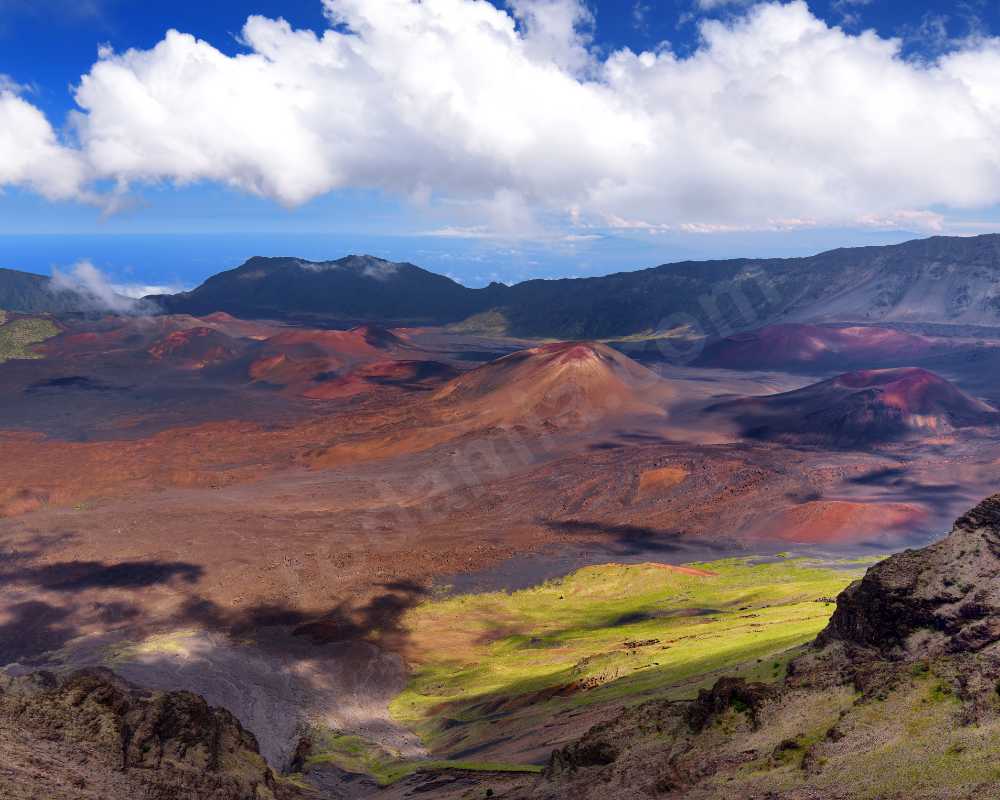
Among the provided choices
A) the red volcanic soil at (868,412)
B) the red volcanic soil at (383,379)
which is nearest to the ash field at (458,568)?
the red volcanic soil at (868,412)

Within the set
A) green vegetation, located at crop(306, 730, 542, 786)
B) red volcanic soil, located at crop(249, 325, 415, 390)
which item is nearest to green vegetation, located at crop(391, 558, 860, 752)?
green vegetation, located at crop(306, 730, 542, 786)

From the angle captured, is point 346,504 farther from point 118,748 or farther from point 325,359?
point 325,359

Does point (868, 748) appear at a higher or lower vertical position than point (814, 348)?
lower

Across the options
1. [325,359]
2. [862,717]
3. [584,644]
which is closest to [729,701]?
[862,717]

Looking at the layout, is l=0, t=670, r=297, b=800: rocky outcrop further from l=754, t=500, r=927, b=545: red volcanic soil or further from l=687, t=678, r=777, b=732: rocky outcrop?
l=754, t=500, r=927, b=545: red volcanic soil

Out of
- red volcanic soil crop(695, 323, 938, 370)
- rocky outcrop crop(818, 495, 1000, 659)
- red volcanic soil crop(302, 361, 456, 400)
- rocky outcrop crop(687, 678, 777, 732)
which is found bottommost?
rocky outcrop crop(687, 678, 777, 732)

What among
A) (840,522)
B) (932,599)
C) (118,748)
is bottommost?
(840,522)

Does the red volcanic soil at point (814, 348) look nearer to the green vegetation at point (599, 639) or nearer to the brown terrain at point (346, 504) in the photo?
the brown terrain at point (346, 504)
